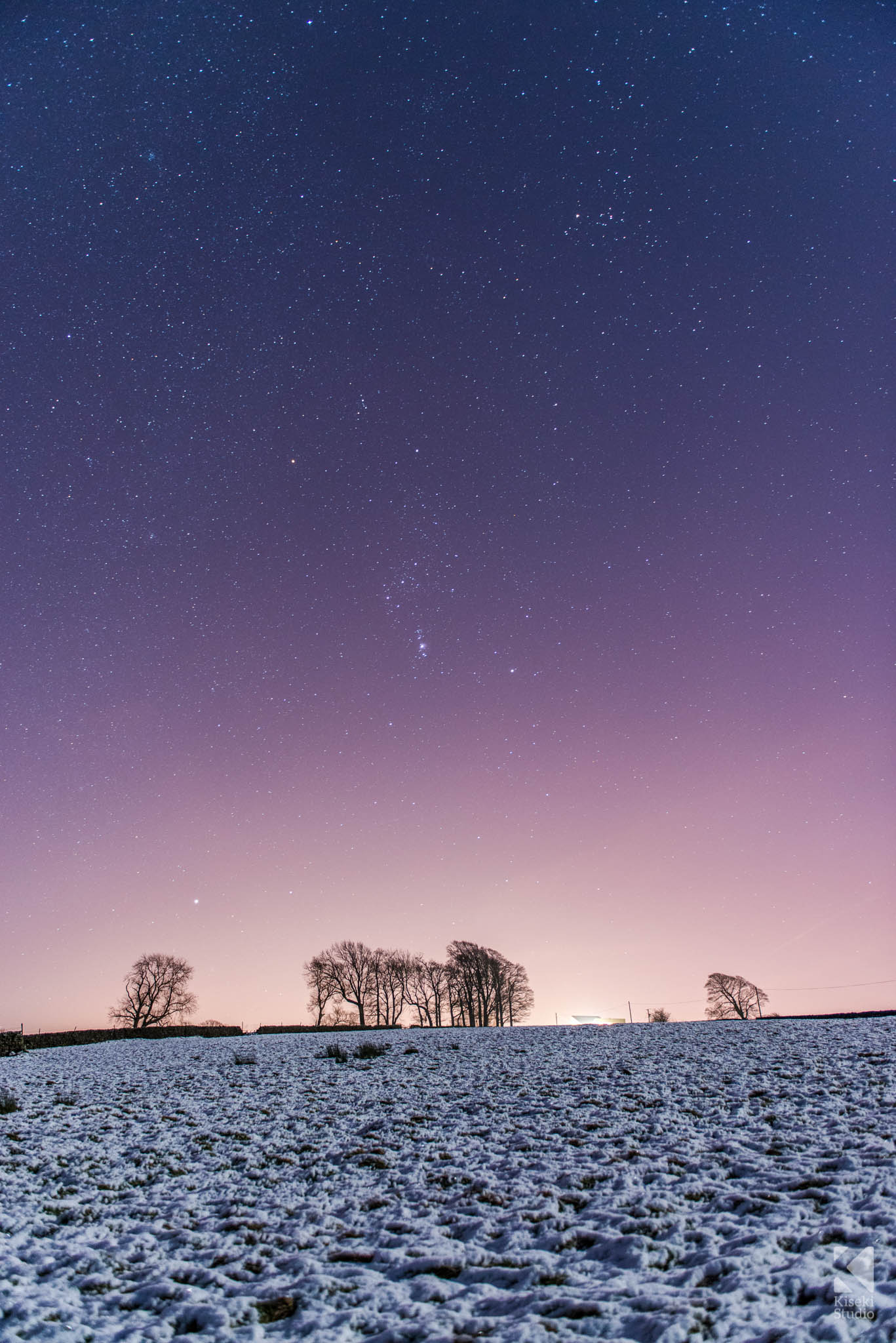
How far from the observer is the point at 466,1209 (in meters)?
7.71

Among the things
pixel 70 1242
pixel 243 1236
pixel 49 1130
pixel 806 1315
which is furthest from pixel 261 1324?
pixel 49 1130

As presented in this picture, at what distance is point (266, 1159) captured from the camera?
1062 centimetres

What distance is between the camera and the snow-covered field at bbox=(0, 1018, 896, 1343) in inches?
211

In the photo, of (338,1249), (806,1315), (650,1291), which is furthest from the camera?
(338,1249)

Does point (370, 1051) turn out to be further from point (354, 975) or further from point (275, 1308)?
point (354, 975)

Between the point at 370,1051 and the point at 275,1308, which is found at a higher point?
the point at 275,1308

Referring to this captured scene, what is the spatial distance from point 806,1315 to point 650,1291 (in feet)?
3.83

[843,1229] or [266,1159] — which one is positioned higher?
[843,1229]

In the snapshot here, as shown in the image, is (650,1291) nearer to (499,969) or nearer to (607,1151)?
(607,1151)

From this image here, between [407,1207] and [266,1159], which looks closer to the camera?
A: [407,1207]

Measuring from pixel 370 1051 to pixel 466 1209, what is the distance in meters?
18.2

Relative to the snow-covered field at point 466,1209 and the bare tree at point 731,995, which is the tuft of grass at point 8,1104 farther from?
the bare tree at point 731,995

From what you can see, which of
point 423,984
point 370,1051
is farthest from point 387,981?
point 370,1051

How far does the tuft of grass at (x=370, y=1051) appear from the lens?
23.8 meters
